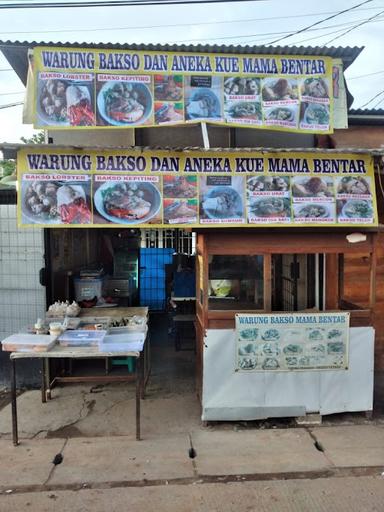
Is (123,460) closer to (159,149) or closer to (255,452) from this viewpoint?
(255,452)

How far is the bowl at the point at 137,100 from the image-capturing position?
17.6 feet

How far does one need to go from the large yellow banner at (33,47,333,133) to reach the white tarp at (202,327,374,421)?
2.77 meters

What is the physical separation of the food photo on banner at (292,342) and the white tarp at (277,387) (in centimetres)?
8

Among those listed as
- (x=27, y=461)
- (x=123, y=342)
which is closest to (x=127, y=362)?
(x=123, y=342)

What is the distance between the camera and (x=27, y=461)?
14.5 feet

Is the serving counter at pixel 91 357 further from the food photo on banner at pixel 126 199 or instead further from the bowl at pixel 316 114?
the bowl at pixel 316 114

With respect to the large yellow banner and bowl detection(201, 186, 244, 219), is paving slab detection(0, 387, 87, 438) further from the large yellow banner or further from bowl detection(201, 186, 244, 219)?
the large yellow banner

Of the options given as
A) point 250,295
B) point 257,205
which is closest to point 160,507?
point 250,295

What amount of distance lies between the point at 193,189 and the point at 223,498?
3.14 metres

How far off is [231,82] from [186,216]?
2.05m

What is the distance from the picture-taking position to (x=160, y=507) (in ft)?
12.1

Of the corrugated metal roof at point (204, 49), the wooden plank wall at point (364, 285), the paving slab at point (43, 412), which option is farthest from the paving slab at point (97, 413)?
the corrugated metal roof at point (204, 49)

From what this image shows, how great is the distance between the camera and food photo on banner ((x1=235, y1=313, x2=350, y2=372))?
5.21 m

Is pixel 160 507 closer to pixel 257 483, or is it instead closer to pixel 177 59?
pixel 257 483
